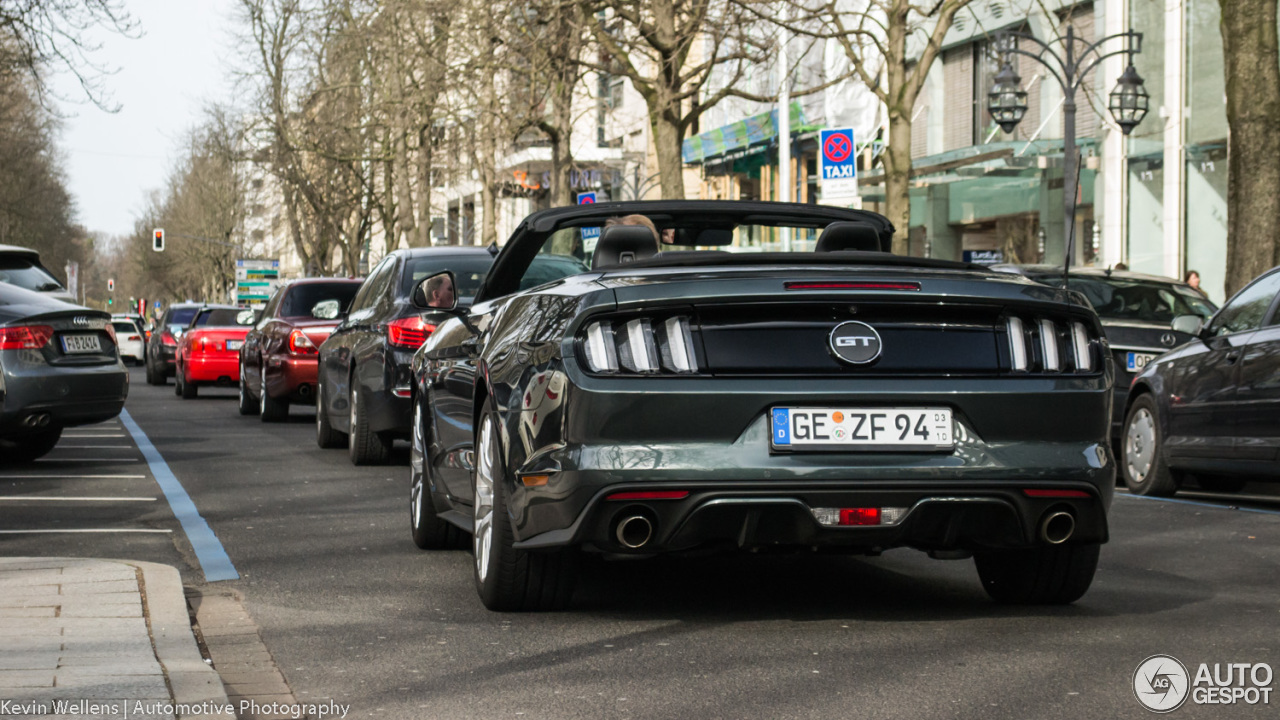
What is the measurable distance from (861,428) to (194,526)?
191 inches

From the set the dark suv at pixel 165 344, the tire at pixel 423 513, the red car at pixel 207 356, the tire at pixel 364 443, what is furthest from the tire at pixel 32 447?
the dark suv at pixel 165 344

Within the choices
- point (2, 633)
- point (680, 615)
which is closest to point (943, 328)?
point (680, 615)

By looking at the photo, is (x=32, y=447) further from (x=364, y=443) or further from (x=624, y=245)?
(x=624, y=245)

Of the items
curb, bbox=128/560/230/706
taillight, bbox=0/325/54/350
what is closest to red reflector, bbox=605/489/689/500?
curb, bbox=128/560/230/706

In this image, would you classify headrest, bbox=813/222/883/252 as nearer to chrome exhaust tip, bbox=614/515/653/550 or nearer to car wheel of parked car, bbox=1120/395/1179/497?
chrome exhaust tip, bbox=614/515/653/550

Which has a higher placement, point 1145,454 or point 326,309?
point 326,309

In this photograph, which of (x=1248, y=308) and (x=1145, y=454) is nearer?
(x=1248, y=308)

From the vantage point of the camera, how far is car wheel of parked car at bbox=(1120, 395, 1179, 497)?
37.2 ft

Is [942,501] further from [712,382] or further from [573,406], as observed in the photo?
[573,406]

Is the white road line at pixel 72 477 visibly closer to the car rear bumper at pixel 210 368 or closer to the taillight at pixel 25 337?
the taillight at pixel 25 337

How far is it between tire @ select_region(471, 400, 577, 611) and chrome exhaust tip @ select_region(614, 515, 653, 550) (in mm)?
514

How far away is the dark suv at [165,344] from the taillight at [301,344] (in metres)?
17.4

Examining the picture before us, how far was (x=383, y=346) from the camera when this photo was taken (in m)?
12.4

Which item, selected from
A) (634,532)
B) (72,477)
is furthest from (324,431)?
(634,532)
